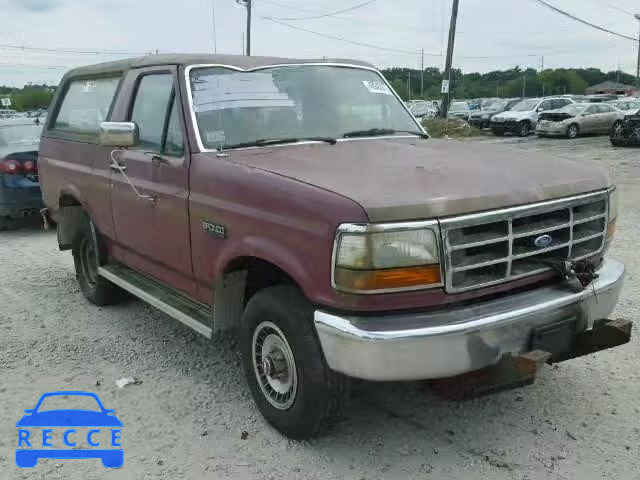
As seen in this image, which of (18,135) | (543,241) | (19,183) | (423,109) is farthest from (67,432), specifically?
(423,109)

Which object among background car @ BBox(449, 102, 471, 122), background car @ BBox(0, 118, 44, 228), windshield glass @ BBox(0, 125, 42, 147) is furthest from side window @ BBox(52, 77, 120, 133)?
background car @ BBox(449, 102, 471, 122)

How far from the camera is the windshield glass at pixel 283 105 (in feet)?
12.6

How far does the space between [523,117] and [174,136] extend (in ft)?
84.4

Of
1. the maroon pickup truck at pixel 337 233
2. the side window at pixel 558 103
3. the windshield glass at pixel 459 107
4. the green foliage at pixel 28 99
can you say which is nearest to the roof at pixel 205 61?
the maroon pickup truck at pixel 337 233

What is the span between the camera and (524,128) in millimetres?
27594

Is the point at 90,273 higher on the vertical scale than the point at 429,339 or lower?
lower

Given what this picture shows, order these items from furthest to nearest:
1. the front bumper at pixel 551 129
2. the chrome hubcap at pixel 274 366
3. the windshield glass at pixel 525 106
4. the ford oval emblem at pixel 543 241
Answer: the windshield glass at pixel 525 106 < the front bumper at pixel 551 129 < the chrome hubcap at pixel 274 366 < the ford oval emblem at pixel 543 241

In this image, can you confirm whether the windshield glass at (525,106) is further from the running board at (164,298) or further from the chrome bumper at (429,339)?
the chrome bumper at (429,339)

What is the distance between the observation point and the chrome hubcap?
3.18m

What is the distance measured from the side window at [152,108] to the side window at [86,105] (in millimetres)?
469

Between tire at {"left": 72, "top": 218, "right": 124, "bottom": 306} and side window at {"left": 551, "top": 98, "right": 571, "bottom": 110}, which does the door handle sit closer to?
tire at {"left": 72, "top": 218, "right": 124, "bottom": 306}

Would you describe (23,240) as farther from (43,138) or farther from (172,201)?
(172,201)

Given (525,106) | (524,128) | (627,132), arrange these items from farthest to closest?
(525,106) → (524,128) → (627,132)

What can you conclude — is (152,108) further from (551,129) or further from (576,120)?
(576,120)
